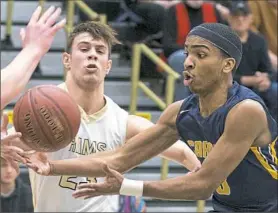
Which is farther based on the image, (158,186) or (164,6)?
(164,6)

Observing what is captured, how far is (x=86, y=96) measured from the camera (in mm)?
7242

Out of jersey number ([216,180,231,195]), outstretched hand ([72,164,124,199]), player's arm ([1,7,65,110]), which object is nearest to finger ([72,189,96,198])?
outstretched hand ([72,164,124,199])

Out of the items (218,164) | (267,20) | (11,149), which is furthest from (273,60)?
(11,149)

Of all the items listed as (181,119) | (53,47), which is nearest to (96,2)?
(53,47)

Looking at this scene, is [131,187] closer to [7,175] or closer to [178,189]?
[178,189]

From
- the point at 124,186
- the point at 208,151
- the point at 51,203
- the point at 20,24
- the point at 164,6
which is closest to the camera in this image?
the point at 124,186

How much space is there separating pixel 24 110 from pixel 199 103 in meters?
1.07

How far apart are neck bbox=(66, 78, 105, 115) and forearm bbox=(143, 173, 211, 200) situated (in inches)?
62.8

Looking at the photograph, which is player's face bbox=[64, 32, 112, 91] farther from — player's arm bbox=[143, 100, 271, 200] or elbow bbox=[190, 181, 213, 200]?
elbow bbox=[190, 181, 213, 200]

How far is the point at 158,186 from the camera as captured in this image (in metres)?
5.73

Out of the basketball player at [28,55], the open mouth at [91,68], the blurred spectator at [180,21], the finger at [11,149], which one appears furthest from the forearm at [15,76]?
the blurred spectator at [180,21]

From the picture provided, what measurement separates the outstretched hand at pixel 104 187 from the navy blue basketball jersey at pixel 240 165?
78 centimetres

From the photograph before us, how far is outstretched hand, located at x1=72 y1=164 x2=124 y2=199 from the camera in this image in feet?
18.1

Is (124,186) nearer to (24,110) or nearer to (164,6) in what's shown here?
(24,110)
